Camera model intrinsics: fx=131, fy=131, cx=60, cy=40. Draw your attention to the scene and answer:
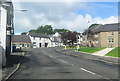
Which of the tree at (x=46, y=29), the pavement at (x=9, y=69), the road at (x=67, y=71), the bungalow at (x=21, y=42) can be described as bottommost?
the road at (x=67, y=71)

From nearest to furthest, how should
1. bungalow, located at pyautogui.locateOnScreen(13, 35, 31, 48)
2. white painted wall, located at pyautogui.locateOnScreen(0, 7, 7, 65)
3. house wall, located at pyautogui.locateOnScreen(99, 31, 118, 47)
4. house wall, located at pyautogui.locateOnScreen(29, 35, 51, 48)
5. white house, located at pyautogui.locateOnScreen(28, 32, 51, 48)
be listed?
white painted wall, located at pyautogui.locateOnScreen(0, 7, 7, 65) < house wall, located at pyautogui.locateOnScreen(99, 31, 118, 47) < bungalow, located at pyautogui.locateOnScreen(13, 35, 31, 48) < white house, located at pyautogui.locateOnScreen(28, 32, 51, 48) < house wall, located at pyautogui.locateOnScreen(29, 35, 51, 48)

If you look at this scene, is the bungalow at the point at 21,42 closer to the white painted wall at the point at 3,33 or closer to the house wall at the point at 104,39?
the house wall at the point at 104,39

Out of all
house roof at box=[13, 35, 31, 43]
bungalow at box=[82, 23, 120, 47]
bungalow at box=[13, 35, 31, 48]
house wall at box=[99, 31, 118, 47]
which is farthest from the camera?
house roof at box=[13, 35, 31, 43]

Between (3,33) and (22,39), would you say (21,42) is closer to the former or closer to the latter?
(22,39)

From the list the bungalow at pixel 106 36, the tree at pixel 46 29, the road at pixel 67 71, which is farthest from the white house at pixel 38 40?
the tree at pixel 46 29

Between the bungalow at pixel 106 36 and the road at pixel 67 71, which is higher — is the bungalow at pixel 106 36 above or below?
above

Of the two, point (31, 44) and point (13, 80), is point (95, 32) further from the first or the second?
point (13, 80)

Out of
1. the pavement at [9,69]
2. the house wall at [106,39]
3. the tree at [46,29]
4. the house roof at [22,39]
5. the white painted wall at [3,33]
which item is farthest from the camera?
the tree at [46,29]

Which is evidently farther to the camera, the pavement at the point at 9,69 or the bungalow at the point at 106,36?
the bungalow at the point at 106,36

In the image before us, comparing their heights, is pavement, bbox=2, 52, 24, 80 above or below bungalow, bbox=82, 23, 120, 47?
below

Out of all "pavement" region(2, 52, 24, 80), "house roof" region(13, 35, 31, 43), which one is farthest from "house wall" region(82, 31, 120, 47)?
"pavement" region(2, 52, 24, 80)

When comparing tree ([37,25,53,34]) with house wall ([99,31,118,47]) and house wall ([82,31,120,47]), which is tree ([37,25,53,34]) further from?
house wall ([99,31,118,47])

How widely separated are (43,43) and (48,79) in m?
68.8

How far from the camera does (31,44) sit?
216 ft
